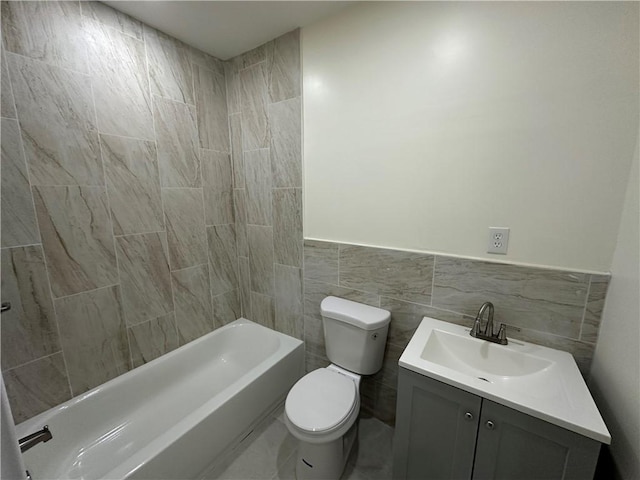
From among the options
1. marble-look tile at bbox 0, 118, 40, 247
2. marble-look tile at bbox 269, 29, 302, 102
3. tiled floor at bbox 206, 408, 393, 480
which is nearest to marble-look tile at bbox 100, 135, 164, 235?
marble-look tile at bbox 0, 118, 40, 247

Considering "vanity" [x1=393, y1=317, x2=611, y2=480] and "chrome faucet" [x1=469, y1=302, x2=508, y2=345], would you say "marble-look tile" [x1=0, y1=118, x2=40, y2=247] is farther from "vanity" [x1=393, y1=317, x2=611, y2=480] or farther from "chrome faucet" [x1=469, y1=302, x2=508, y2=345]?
"chrome faucet" [x1=469, y1=302, x2=508, y2=345]

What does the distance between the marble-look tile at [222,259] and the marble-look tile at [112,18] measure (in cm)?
125

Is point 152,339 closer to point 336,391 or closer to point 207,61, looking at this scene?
point 336,391

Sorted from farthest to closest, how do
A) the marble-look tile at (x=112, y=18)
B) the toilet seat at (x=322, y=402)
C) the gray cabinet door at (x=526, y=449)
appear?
the marble-look tile at (x=112, y=18)
the toilet seat at (x=322, y=402)
the gray cabinet door at (x=526, y=449)

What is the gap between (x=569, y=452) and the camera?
30.9 inches

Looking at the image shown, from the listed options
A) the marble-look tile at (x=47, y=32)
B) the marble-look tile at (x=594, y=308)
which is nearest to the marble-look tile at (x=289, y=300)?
the marble-look tile at (x=594, y=308)

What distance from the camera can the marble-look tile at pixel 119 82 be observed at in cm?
136

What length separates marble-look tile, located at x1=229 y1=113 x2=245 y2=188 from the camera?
1.99 m

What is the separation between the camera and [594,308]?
40.7 inches

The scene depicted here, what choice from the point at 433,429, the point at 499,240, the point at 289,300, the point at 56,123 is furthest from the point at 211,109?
the point at 433,429

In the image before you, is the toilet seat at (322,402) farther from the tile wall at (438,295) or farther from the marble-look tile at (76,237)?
the marble-look tile at (76,237)

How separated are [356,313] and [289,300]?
66 cm

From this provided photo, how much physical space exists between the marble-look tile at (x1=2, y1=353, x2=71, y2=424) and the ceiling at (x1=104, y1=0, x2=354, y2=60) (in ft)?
6.28

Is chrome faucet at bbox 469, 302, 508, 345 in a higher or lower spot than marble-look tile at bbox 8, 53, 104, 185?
lower
